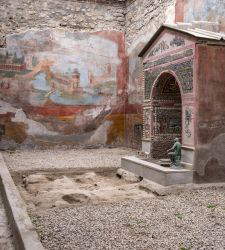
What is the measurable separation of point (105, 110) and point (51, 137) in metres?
1.96

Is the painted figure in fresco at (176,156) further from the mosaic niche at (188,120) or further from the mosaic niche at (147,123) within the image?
the mosaic niche at (147,123)

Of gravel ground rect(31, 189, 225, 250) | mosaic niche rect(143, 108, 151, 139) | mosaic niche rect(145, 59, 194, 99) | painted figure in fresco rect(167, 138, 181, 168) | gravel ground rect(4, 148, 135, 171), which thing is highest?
mosaic niche rect(145, 59, 194, 99)

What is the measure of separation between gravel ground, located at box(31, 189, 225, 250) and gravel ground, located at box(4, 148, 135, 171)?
3551mm

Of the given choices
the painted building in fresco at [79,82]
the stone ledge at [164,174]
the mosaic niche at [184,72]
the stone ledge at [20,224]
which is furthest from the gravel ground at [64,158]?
the stone ledge at [20,224]

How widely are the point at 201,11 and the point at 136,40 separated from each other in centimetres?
348

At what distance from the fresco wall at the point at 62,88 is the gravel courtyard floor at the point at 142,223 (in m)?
6.73

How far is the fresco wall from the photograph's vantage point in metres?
11.1

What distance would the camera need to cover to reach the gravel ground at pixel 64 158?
8.31 m

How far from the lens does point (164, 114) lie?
Answer: 7559 mm

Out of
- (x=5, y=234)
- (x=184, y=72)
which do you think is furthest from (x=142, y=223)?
(x=184, y=72)

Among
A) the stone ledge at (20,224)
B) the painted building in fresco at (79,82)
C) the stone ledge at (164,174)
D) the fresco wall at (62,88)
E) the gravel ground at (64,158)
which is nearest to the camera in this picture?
the stone ledge at (20,224)

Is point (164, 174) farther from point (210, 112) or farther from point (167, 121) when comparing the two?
point (167, 121)

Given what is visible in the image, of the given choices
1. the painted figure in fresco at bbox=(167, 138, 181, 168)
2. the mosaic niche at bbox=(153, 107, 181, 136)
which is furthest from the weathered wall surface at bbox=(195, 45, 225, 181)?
the mosaic niche at bbox=(153, 107, 181, 136)

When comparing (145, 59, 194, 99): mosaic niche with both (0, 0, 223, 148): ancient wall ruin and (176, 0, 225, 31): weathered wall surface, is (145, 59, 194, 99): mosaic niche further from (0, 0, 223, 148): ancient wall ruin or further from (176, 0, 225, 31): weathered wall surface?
(0, 0, 223, 148): ancient wall ruin
